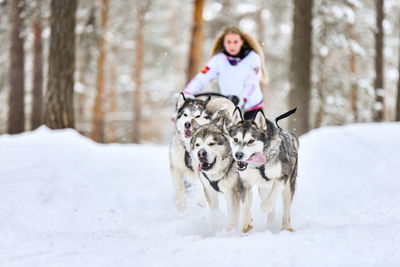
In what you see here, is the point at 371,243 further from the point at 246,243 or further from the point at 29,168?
the point at 29,168

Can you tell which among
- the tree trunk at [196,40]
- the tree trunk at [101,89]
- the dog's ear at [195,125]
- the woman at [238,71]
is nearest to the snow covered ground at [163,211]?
the dog's ear at [195,125]

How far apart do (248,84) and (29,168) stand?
10.5 ft

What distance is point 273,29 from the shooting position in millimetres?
20625

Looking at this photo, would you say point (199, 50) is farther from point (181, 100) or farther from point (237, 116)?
point (237, 116)

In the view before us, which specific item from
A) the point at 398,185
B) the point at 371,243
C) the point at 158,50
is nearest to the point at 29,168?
the point at 371,243

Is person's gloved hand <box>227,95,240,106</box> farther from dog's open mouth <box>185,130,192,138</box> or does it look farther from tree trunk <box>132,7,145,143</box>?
tree trunk <box>132,7,145,143</box>

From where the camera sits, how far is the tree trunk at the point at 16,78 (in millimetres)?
11789

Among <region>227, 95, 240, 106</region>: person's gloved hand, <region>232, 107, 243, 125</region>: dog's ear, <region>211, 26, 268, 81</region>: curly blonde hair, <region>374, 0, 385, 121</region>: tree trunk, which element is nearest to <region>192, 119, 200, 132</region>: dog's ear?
<region>232, 107, 243, 125</region>: dog's ear

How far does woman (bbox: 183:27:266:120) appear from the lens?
181 inches

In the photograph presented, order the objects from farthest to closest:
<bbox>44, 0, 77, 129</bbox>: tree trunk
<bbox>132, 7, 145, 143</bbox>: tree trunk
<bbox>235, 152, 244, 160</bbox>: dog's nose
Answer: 1. <bbox>132, 7, 145, 143</bbox>: tree trunk
2. <bbox>44, 0, 77, 129</bbox>: tree trunk
3. <bbox>235, 152, 244, 160</bbox>: dog's nose

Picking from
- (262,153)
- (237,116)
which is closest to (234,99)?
(237,116)

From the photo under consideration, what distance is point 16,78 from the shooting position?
39.8 feet

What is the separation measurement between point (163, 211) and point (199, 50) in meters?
8.38

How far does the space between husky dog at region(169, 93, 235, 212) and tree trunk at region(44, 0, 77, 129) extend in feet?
14.1
